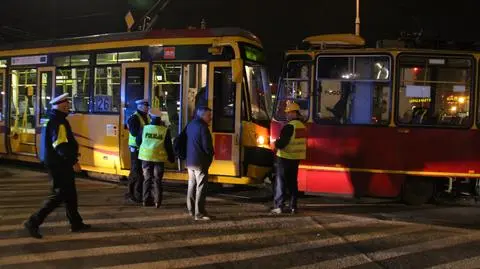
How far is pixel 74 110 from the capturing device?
1212 centimetres

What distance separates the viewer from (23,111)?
13.8 metres

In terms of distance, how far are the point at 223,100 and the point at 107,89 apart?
2799mm

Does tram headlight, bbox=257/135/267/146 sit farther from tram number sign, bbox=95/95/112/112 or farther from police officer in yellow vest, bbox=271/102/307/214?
tram number sign, bbox=95/95/112/112

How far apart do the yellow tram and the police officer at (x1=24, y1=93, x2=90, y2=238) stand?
11.2ft

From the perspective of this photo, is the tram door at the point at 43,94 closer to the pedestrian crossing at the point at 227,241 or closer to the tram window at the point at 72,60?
the tram window at the point at 72,60

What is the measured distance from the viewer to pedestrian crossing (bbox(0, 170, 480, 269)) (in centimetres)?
633

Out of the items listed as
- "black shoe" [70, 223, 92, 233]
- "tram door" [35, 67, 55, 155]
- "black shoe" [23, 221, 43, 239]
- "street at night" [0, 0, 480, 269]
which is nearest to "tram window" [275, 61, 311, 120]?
"street at night" [0, 0, 480, 269]

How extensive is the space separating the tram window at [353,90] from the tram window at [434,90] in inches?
11.3

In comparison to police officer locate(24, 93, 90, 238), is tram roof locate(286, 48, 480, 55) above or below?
above

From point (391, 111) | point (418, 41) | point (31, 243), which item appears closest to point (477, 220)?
point (391, 111)

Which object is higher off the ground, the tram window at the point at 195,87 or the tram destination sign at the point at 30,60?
the tram destination sign at the point at 30,60

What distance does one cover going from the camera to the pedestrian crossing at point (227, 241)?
633 cm

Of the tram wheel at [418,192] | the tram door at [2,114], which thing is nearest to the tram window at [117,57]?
the tram door at [2,114]

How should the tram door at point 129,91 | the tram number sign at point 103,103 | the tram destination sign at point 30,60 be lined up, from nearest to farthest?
the tram door at point 129,91, the tram number sign at point 103,103, the tram destination sign at point 30,60
